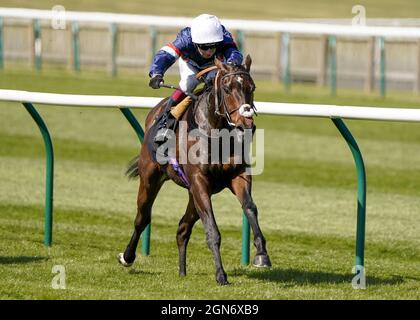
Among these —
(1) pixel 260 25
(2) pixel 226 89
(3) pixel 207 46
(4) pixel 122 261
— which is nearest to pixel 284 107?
(3) pixel 207 46

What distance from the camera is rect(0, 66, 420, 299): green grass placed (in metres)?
7.11

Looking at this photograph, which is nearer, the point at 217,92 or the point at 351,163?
the point at 217,92

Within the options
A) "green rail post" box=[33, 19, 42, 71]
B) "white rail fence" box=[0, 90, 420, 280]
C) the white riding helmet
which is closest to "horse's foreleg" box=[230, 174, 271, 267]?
"white rail fence" box=[0, 90, 420, 280]

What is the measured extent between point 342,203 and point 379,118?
5.00 metres

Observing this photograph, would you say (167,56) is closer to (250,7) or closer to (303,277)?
(303,277)

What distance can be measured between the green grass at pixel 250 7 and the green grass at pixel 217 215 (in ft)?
39.5

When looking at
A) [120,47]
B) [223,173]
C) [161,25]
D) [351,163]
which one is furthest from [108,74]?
[223,173]

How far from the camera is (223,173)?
278 inches

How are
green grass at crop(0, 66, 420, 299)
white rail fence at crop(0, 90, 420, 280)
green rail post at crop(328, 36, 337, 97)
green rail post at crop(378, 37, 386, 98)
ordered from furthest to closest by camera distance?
green rail post at crop(328, 36, 337, 97), green rail post at crop(378, 37, 386, 98), green grass at crop(0, 66, 420, 299), white rail fence at crop(0, 90, 420, 280)

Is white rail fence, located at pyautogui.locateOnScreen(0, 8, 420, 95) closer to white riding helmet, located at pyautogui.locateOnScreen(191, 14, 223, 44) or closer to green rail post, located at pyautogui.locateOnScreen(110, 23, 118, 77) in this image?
green rail post, located at pyautogui.locateOnScreen(110, 23, 118, 77)

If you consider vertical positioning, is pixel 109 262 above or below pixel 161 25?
below

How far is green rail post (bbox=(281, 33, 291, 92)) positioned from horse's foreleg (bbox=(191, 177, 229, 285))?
50.0 ft
